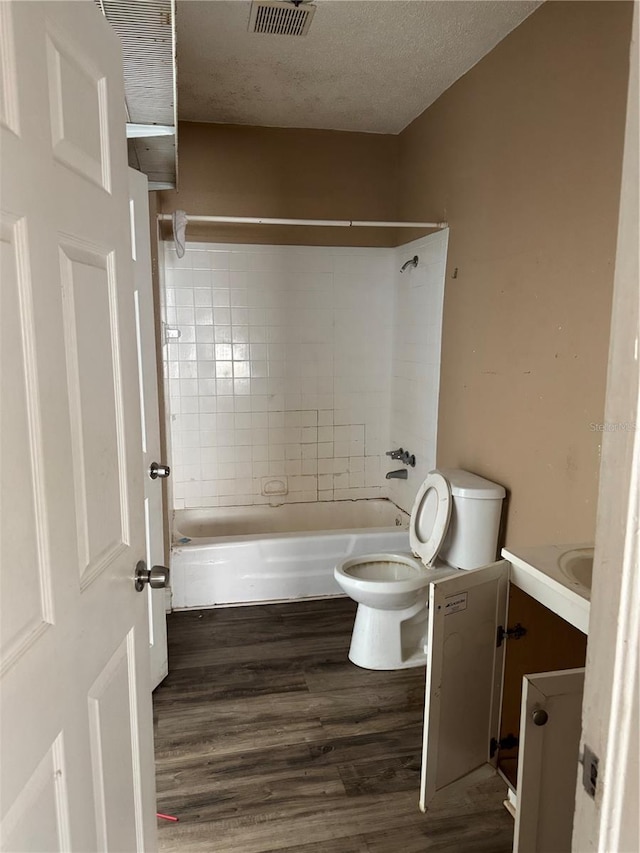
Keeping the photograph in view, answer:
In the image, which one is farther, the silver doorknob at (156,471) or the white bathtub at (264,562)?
the white bathtub at (264,562)

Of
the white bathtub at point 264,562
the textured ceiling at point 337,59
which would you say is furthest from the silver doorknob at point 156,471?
the textured ceiling at point 337,59

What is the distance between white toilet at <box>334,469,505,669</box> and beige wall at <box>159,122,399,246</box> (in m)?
1.86

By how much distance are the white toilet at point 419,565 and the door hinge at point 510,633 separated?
1.72 ft

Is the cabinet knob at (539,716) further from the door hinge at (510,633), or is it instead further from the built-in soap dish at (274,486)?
the built-in soap dish at (274,486)

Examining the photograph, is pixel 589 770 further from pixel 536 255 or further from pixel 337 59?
pixel 337 59

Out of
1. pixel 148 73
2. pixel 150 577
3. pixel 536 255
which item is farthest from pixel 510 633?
pixel 148 73

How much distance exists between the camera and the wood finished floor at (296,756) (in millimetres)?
1828

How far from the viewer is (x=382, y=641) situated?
106 inches

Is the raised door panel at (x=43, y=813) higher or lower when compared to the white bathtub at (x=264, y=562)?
higher

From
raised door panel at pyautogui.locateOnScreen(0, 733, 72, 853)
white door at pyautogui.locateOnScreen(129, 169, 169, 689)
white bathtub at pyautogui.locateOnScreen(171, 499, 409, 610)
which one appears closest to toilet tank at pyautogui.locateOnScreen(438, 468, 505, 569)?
white bathtub at pyautogui.locateOnScreen(171, 499, 409, 610)

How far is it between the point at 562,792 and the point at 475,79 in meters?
2.72

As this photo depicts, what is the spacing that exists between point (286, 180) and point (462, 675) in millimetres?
2932

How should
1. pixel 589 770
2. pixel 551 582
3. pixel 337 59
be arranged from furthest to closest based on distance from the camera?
pixel 337 59, pixel 551 582, pixel 589 770

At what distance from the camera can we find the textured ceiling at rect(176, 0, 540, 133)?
2.27 m
